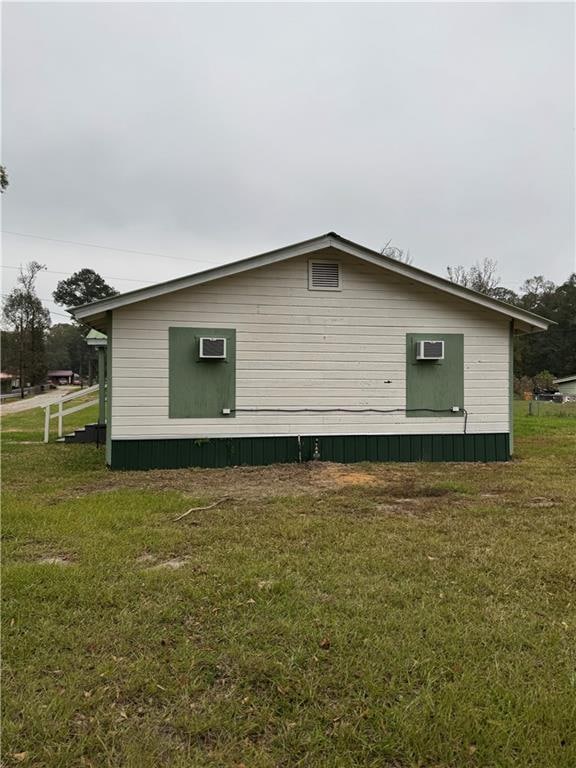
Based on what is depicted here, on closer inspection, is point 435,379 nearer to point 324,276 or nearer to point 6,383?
point 324,276

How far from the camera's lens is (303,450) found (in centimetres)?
834

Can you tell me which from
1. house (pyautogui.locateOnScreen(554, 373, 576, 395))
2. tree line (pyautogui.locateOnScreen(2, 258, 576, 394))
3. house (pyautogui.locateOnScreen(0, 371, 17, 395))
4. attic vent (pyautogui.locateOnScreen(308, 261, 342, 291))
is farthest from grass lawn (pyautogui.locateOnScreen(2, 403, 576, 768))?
house (pyautogui.locateOnScreen(0, 371, 17, 395))

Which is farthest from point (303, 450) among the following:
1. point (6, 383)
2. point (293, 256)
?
point (6, 383)

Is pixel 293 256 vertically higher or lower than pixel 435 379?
higher

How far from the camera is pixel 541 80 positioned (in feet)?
34.5

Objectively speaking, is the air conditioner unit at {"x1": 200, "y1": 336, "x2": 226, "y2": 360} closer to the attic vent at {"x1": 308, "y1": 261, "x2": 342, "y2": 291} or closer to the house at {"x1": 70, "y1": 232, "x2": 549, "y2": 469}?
the house at {"x1": 70, "y1": 232, "x2": 549, "y2": 469}

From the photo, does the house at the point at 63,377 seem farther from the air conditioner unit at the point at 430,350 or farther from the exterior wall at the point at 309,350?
the air conditioner unit at the point at 430,350

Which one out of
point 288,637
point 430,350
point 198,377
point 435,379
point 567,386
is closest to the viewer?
point 288,637

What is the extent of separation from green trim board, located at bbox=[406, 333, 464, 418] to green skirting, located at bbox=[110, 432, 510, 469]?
492 mm

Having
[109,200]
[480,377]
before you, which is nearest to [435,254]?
[109,200]

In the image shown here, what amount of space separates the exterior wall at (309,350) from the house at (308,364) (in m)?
0.02

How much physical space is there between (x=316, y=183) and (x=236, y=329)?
40.5 feet

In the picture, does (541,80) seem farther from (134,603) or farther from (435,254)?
(435,254)

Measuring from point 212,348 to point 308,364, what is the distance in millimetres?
1567
